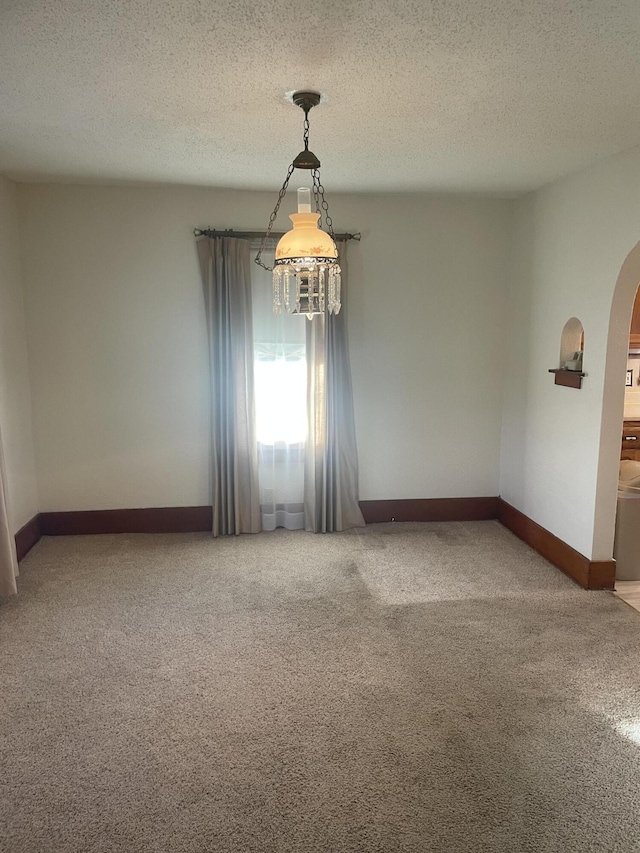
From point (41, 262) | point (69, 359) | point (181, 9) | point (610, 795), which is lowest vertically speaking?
point (610, 795)

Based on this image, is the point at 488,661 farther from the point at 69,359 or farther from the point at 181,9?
the point at 69,359

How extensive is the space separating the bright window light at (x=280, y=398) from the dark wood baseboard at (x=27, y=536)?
1776 millimetres

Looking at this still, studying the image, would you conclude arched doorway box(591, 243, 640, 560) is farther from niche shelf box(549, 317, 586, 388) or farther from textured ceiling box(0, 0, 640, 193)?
textured ceiling box(0, 0, 640, 193)

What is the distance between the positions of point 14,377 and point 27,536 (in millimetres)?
1127

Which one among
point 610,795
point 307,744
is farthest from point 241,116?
point 610,795

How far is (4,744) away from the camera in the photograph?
2.45 metres

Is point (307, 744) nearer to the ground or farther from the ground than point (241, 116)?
nearer to the ground

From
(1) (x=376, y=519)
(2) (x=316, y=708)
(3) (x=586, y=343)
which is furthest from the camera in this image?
(1) (x=376, y=519)

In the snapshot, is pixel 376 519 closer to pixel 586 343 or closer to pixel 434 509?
pixel 434 509

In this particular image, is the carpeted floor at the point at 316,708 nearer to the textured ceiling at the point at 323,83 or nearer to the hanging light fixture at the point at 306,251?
the hanging light fixture at the point at 306,251

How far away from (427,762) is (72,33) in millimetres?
2852

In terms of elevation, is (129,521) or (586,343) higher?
(586,343)

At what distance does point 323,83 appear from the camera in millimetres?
2477

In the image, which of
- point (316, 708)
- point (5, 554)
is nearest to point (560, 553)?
point (316, 708)
